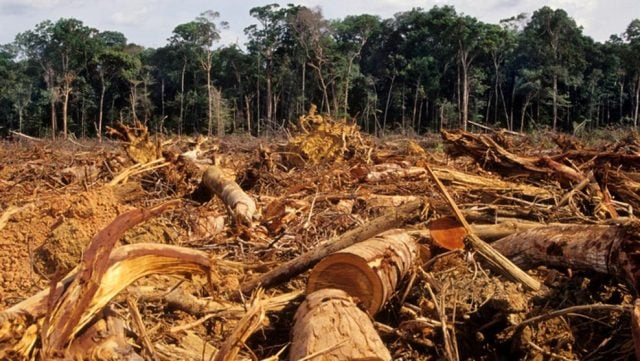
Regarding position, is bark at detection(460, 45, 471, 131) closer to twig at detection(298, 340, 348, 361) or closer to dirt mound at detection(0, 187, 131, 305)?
dirt mound at detection(0, 187, 131, 305)

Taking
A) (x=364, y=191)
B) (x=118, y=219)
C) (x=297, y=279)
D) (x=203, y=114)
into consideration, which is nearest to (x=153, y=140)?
(x=364, y=191)

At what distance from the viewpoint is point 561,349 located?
10.7 ft

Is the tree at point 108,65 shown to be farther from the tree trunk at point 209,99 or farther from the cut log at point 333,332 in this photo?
the cut log at point 333,332

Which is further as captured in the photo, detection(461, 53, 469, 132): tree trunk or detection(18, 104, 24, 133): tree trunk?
detection(461, 53, 469, 132): tree trunk

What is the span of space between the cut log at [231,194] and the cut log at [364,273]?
233 cm

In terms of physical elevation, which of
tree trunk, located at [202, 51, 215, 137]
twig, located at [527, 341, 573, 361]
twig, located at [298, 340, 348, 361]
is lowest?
twig, located at [527, 341, 573, 361]

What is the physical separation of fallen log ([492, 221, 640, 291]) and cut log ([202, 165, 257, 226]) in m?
2.52

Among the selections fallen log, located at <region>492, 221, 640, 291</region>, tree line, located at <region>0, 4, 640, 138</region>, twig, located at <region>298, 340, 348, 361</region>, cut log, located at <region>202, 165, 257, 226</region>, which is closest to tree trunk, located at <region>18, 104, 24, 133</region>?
tree line, located at <region>0, 4, 640, 138</region>

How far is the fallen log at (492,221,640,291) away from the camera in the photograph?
3178mm

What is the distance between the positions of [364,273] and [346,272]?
0.36ft

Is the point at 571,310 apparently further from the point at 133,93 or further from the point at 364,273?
the point at 133,93

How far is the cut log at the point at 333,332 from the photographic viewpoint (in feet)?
8.27

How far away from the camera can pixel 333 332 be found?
109 inches

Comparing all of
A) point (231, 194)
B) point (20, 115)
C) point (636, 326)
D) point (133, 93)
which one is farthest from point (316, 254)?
point (20, 115)
